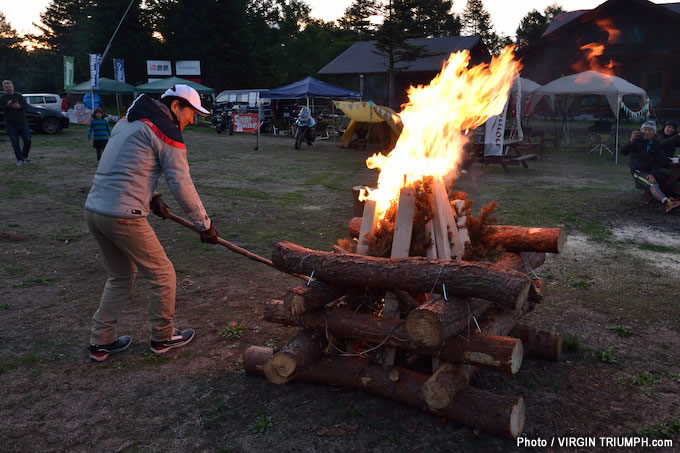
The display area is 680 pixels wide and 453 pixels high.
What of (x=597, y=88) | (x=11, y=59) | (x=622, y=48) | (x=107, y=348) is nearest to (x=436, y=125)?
(x=107, y=348)

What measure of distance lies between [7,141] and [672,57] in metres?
36.7

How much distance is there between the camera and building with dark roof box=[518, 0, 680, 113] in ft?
102

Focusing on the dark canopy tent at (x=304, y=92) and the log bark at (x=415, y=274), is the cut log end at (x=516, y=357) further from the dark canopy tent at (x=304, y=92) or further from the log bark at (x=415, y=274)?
the dark canopy tent at (x=304, y=92)

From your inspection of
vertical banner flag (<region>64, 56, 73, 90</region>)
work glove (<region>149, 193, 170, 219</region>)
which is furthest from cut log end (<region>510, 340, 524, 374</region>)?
vertical banner flag (<region>64, 56, 73, 90</region>)

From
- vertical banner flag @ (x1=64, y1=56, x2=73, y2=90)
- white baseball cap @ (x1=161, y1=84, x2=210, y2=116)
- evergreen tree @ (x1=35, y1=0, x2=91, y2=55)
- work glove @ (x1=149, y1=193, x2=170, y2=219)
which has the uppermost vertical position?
evergreen tree @ (x1=35, y1=0, x2=91, y2=55)

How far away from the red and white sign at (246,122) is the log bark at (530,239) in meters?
24.3

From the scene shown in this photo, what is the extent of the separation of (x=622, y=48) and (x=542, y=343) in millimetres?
34879

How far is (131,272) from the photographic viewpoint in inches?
171

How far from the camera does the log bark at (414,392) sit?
10.2 feet

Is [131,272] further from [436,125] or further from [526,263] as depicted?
[526,263]

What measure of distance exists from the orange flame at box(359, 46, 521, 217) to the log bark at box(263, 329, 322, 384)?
1.29 meters

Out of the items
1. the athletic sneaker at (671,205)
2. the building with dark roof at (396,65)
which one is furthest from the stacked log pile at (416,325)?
the building with dark roof at (396,65)

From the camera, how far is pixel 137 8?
2104 inches

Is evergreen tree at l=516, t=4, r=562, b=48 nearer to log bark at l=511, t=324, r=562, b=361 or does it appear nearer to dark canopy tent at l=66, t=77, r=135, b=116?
dark canopy tent at l=66, t=77, r=135, b=116
